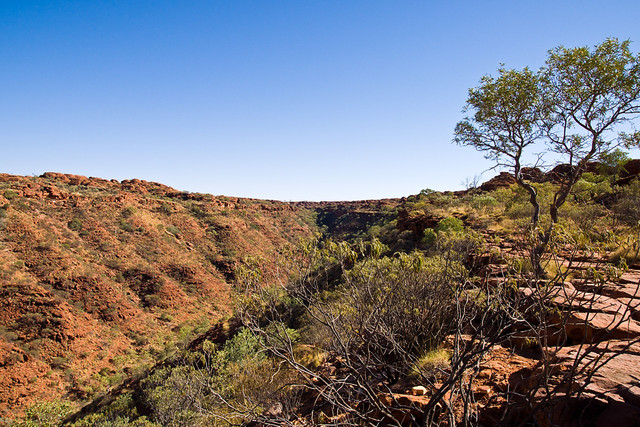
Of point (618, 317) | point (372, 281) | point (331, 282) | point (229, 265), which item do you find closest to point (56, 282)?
point (229, 265)

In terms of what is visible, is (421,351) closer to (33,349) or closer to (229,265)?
(33,349)

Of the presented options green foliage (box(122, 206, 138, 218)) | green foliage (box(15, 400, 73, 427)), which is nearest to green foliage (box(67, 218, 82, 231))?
green foliage (box(122, 206, 138, 218))

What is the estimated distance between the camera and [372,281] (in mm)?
5500

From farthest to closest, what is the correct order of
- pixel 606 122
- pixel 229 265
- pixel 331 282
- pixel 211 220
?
pixel 211 220 → pixel 229 265 → pixel 331 282 → pixel 606 122

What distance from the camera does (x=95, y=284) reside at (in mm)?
24047

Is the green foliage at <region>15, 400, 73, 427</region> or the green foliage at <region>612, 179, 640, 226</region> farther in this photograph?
the green foliage at <region>15, 400, 73, 427</region>

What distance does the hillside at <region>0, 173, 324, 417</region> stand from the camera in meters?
17.8

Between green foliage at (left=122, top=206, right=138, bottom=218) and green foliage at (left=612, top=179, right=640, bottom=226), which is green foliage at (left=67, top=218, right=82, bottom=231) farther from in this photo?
green foliage at (left=612, top=179, right=640, bottom=226)

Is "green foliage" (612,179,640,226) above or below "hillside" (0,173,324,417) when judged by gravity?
above

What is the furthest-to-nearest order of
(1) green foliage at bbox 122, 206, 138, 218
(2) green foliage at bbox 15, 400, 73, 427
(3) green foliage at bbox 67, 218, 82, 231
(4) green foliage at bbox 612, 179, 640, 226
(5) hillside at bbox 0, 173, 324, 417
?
(1) green foliage at bbox 122, 206, 138, 218, (3) green foliage at bbox 67, 218, 82, 231, (5) hillside at bbox 0, 173, 324, 417, (2) green foliage at bbox 15, 400, 73, 427, (4) green foliage at bbox 612, 179, 640, 226

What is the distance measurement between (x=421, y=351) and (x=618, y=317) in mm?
3018

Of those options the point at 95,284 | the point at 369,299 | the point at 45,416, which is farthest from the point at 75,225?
the point at 369,299

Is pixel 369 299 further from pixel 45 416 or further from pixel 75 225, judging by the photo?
pixel 75 225

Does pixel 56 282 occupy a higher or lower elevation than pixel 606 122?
lower
